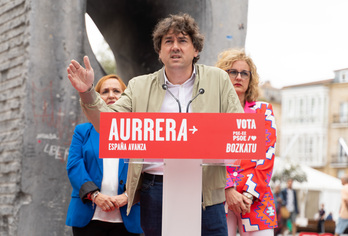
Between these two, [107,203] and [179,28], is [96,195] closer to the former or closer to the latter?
[107,203]

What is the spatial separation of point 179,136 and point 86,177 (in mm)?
1711

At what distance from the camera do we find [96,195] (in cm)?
406

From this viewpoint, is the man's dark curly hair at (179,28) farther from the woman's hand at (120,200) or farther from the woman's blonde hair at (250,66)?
the woman's hand at (120,200)

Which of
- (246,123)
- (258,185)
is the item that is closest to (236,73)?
(258,185)

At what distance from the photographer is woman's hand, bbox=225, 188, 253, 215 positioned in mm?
3635

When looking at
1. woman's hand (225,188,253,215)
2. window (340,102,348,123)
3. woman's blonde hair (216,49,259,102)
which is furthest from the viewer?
window (340,102,348,123)

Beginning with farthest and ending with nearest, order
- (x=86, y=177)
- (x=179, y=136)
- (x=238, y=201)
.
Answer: (x=86, y=177), (x=238, y=201), (x=179, y=136)

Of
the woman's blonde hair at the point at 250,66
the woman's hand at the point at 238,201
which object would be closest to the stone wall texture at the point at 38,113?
the woman's blonde hair at the point at 250,66

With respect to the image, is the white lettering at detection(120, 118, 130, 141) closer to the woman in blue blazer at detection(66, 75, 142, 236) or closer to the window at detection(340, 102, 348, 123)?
the woman in blue blazer at detection(66, 75, 142, 236)

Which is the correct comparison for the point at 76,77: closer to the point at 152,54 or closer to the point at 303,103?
the point at 152,54

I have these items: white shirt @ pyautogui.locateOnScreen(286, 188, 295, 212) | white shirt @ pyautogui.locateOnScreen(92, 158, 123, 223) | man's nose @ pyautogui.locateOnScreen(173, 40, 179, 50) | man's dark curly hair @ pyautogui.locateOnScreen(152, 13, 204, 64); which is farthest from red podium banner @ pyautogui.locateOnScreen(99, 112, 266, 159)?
white shirt @ pyautogui.locateOnScreen(286, 188, 295, 212)

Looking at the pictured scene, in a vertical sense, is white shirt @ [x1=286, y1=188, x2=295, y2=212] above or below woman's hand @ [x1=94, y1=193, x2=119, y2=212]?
below

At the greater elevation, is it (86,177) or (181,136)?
(181,136)

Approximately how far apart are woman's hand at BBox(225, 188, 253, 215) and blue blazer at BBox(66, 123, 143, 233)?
32.4 inches
